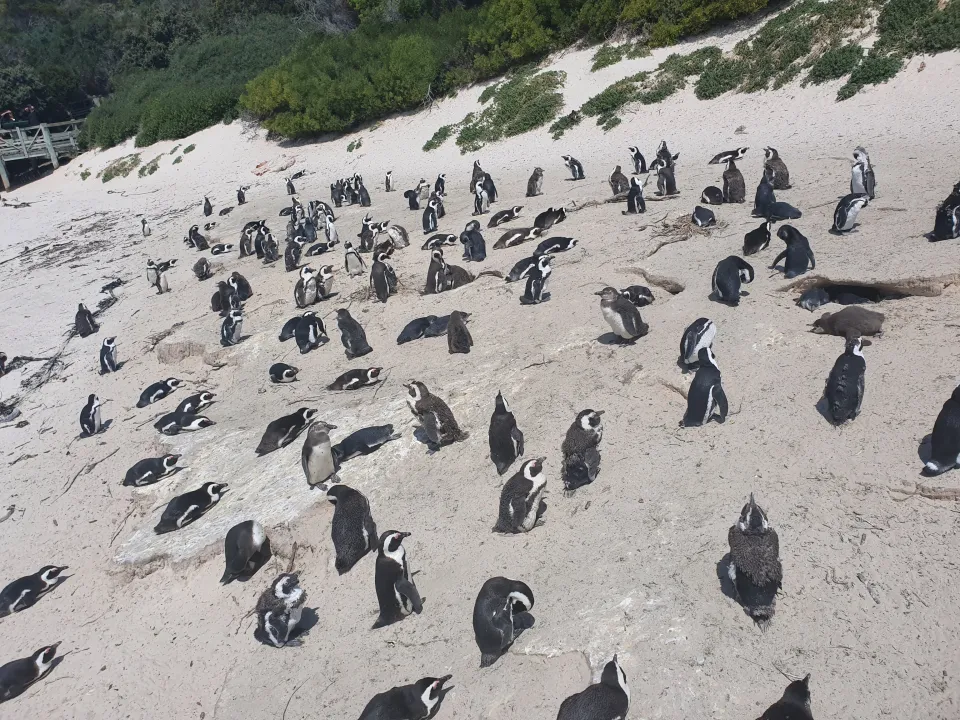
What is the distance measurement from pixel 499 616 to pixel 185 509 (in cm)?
379

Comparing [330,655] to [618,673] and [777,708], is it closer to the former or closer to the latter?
[618,673]

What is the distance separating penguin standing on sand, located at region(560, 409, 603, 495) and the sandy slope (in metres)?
0.13

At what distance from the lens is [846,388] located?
604cm

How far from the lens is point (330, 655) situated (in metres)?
5.45

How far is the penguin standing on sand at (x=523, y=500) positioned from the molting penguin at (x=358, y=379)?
344 centimetres

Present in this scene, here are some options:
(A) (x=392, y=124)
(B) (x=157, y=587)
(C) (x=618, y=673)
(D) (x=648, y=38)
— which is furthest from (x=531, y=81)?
(C) (x=618, y=673)

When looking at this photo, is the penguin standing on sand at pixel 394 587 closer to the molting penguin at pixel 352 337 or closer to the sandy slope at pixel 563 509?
the sandy slope at pixel 563 509

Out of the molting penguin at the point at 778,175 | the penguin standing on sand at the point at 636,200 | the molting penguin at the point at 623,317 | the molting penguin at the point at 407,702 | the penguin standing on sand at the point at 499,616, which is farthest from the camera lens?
the molting penguin at the point at 778,175

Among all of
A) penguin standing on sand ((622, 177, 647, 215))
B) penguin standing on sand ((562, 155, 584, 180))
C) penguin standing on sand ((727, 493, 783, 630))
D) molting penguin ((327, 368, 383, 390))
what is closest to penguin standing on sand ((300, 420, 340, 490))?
molting penguin ((327, 368, 383, 390))

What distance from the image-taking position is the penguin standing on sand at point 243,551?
6.38m

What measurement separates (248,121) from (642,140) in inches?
778

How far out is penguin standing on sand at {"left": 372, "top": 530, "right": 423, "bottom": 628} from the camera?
5.44 metres

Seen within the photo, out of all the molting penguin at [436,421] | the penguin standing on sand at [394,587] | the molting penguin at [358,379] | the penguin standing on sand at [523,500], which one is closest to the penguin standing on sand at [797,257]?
the molting penguin at [436,421]

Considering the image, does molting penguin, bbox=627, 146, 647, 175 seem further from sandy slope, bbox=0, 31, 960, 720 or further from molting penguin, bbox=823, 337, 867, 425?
molting penguin, bbox=823, 337, 867, 425
